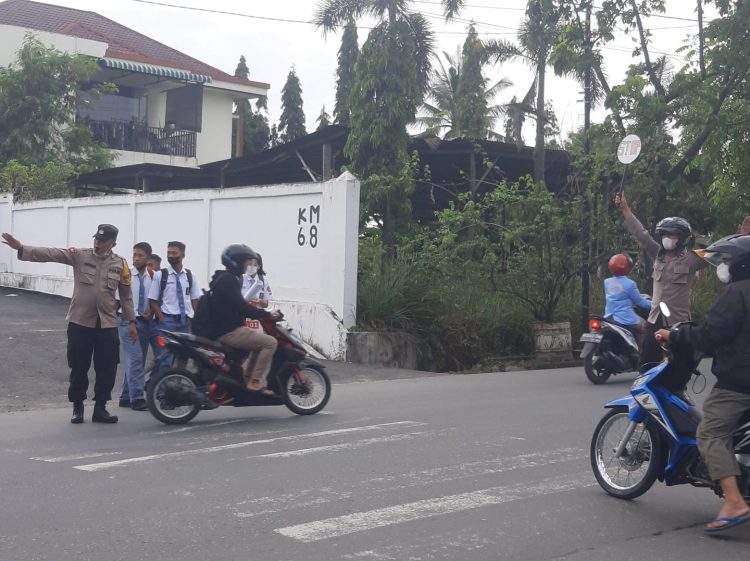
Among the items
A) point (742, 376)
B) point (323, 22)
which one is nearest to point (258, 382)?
point (742, 376)

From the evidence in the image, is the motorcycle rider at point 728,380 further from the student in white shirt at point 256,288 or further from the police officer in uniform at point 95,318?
the student in white shirt at point 256,288

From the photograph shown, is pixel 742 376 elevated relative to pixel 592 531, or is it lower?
elevated

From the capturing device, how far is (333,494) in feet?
21.3

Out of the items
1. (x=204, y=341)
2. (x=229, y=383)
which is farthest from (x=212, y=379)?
(x=204, y=341)

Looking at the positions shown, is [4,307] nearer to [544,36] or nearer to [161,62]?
[544,36]

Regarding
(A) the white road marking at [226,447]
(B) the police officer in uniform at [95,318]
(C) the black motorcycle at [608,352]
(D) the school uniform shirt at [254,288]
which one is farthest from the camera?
(C) the black motorcycle at [608,352]

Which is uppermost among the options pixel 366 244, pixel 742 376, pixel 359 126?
pixel 359 126

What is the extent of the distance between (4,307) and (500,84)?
2829 cm

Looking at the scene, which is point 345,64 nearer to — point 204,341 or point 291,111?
point 291,111

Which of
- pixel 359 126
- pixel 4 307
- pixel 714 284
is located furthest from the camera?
pixel 359 126

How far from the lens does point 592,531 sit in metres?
5.76

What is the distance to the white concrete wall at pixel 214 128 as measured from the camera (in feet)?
125

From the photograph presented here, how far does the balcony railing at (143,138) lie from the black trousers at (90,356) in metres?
25.6

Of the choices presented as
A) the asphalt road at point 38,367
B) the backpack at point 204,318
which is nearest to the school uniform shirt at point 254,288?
the asphalt road at point 38,367
